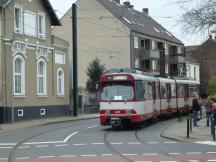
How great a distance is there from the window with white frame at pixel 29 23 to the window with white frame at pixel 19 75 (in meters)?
2.48

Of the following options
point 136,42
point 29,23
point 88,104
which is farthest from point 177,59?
point 29,23

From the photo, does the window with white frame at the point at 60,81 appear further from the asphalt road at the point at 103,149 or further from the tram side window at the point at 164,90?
the asphalt road at the point at 103,149

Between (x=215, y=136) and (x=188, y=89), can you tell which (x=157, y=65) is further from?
(x=215, y=136)

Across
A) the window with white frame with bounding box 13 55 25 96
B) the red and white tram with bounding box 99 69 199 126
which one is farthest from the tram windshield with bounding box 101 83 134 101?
the window with white frame with bounding box 13 55 25 96

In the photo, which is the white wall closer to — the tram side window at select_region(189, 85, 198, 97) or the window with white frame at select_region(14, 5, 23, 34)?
the tram side window at select_region(189, 85, 198, 97)

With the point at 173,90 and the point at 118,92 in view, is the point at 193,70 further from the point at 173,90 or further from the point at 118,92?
the point at 118,92

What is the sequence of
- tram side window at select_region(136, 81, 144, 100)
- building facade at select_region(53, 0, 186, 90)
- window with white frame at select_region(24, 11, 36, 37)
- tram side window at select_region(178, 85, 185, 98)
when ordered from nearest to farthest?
1. tram side window at select_region(136, 81, 144, 100)
2. tram side window at select_region(178, 85, 185, 98)
3. window with white frame at select_region(24, 11, 36, 37)
4. building facade at select_region(53, 0, 186, 90)

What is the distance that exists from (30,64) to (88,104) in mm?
15363

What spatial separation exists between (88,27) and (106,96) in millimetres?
42550

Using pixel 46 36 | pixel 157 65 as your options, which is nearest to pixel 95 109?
pixel 46 36

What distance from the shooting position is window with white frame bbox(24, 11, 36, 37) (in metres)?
43.4

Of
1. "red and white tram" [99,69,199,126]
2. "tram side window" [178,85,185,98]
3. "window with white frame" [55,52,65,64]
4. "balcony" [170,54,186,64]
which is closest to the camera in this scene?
"red and white tram" [99,69,199,126]

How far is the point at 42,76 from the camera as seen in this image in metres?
45.8

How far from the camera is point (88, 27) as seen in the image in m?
71.4
